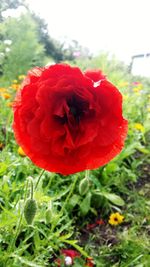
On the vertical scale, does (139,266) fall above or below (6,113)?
below

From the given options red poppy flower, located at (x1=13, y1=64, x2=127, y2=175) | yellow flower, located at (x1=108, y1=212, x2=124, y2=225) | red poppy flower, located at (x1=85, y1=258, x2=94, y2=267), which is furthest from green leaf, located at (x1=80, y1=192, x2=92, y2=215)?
red poppy flower, located at (x1=13, y1=64, x2=127, y2=175)

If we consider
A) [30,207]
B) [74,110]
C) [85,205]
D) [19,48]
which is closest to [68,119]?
[74,110]

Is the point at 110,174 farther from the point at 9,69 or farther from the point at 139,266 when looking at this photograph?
the point at 9,69

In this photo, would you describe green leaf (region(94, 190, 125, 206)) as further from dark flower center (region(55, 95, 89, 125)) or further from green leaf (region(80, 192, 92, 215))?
dark flower center (region(55, 95, 89, 125))

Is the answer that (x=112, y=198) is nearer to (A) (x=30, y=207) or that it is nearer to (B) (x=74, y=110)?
(A) (x=30, y=207)

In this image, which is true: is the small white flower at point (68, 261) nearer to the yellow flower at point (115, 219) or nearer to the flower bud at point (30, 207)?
the yellow flower at point (115, 219)

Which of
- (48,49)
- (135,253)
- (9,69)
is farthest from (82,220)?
(48,49)
